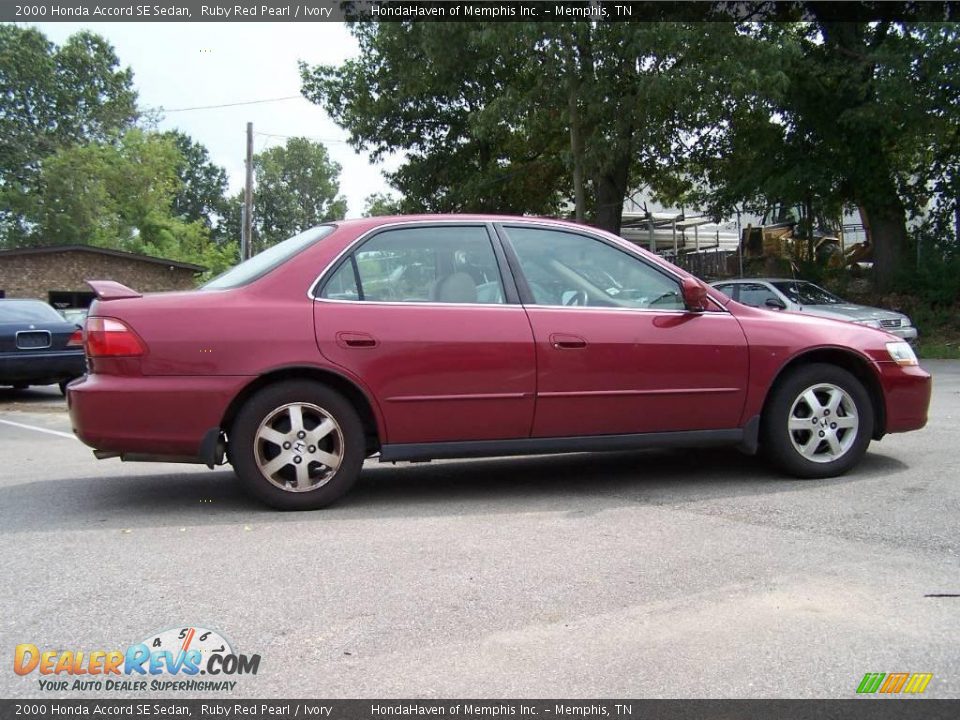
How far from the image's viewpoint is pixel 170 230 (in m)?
66.2

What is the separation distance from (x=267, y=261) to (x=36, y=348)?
897 cm

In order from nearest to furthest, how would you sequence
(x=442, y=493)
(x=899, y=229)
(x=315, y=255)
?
(x=315, y=255), (x=442, y=493), (x=899, y=229)

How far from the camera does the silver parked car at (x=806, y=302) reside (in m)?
14.4

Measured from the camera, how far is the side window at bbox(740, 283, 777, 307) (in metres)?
15.2

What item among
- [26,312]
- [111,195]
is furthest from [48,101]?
[26,312]

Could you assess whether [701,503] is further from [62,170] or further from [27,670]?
[62,170]

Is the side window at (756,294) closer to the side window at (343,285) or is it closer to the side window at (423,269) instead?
the side window at (423,269)

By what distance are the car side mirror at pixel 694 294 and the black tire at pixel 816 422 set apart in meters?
0.72

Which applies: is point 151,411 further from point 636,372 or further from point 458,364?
point 636,372

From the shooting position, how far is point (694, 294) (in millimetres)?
5297

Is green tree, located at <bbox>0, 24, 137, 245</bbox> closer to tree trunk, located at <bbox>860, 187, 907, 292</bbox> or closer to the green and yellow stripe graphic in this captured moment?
tree trunk, located at <bbox>860, 187, 907, 292</bbox>

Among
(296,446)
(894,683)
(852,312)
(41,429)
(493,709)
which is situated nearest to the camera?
(493,709)

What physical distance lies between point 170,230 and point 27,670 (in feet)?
222

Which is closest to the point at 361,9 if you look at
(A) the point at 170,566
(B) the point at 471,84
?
(B) the point at 471,84
